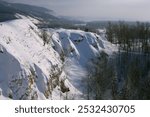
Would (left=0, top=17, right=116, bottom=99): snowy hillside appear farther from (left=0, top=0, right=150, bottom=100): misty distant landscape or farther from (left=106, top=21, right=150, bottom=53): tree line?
(left=106, top=21, right=150, bottom=53): tree line

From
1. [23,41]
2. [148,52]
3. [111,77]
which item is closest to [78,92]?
[111,77]

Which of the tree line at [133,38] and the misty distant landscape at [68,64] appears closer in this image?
the misty distant landscape at [68,64]

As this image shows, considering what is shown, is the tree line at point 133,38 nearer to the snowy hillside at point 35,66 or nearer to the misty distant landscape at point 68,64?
the misty distant landscape at point 68,64

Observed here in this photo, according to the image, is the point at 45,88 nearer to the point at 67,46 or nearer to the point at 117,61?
the point at 67,46

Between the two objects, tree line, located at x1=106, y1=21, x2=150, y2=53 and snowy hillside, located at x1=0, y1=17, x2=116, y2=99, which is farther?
tree line, located at x1=106, y1=21, x2=150, y2=53

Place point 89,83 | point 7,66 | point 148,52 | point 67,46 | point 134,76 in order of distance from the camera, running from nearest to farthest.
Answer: point 7,66, point 89,83, point 134,76, point 67,46, point 148,52

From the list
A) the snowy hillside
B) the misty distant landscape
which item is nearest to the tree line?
the misty distant landscape

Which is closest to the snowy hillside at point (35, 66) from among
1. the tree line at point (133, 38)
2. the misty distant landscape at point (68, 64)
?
the misty distant landscape at point (68, 64)

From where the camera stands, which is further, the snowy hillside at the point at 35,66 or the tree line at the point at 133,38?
the tree line at the point at 133,38
